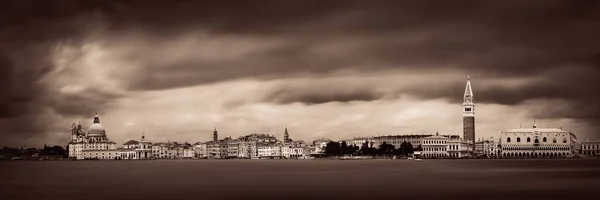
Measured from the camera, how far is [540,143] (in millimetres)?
139500

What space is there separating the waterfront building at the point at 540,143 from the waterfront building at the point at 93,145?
7458 cm

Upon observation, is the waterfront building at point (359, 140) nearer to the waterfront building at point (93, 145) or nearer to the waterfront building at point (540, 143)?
the waterfront building at point (540, 143)

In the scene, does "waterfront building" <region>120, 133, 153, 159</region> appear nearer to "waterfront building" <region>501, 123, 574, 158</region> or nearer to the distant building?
the distant building

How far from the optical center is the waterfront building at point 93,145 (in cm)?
15750

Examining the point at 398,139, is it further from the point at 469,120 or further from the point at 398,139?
the point at 469,120

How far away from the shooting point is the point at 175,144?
194 meters

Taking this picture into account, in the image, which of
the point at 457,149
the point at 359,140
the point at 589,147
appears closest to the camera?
the point at 457,149

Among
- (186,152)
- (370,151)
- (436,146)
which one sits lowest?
(186,152)

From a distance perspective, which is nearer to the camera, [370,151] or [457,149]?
[370,151]

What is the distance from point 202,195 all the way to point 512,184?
15272 mm

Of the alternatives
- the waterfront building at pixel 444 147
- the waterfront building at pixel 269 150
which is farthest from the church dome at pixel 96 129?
the waterfront building at pixel 444 147

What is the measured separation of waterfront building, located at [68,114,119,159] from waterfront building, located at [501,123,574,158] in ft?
245

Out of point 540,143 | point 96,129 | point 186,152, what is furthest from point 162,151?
point 540,143

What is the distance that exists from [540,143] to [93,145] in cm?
8240
